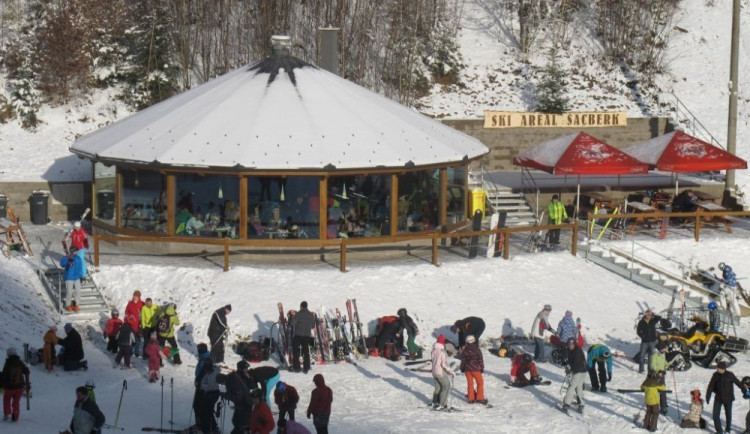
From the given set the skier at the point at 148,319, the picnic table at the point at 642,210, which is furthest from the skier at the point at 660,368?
the picnic table at the point at 642,210

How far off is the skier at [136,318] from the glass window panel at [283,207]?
4.92 meters

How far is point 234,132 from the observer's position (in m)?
29.7

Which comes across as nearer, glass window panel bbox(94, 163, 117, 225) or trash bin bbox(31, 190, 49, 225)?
glass window panel bbox(94, 163, 117, 225)

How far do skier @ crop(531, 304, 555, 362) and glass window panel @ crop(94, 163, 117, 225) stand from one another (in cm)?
1102

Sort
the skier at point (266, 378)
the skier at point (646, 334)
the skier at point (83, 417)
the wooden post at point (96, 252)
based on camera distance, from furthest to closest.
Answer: the wooden post at point (96, 252), the skier at point (646, 334), the skier at point (266, 378), the skier at point (83, 417)

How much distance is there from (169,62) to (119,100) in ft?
6.96

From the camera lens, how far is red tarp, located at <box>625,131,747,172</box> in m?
33.4

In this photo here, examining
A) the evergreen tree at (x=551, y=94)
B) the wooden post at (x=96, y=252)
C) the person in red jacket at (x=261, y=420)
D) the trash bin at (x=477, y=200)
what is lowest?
the person in red jacket at (x=261, y=420)

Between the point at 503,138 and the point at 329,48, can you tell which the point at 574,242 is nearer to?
the point at 329,48

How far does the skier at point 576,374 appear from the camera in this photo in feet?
72.1

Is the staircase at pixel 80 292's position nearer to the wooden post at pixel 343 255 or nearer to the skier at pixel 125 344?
the skier at pixel 125 344

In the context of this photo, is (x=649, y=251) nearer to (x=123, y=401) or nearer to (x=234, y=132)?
(x=234, y=132)

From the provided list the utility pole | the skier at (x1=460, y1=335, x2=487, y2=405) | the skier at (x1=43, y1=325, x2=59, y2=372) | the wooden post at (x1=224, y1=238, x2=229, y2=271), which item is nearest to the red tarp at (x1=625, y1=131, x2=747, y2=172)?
the utility pole

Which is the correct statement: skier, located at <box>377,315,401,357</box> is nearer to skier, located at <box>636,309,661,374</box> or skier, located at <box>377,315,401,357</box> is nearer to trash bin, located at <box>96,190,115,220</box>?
skier, located at <box>636,309,661,374</box>
